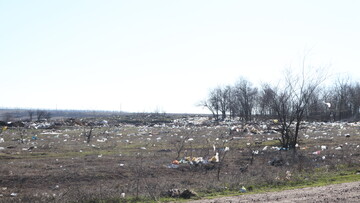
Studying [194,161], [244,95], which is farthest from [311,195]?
[244,95]

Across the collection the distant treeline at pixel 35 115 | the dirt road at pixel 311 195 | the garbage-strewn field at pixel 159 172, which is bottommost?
the garbage-strewn field at pixel 159 172

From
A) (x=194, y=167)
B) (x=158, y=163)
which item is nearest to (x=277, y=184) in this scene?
(x=194, y=167)

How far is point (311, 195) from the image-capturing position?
689cm

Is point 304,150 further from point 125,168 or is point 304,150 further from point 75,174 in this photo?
point 75,174

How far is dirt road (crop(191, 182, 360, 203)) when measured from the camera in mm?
6475

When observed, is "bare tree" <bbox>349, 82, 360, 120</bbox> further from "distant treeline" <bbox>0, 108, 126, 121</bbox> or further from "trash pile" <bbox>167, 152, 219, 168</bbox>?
"distant treeline" <bbox>0, 108, 126, 121</bbox>

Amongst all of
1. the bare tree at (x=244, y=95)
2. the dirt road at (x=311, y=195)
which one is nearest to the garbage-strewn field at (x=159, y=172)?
the dirt road at (x=311, y=195)

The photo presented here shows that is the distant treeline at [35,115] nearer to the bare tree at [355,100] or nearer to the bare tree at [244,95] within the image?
the bare tree at [244,95]

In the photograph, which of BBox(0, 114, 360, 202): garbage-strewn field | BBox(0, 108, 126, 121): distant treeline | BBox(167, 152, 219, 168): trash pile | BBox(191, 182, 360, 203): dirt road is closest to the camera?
BBox(191, 182, 360, 203): dirt road

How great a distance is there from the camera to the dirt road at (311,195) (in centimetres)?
647

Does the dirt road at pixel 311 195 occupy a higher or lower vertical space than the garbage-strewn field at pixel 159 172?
higher

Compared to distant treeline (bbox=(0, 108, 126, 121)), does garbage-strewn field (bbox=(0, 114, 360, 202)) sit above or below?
below

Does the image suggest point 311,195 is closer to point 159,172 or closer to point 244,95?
point 159,172

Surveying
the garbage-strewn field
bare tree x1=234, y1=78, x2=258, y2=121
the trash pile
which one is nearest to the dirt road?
the garbage-strewn field
